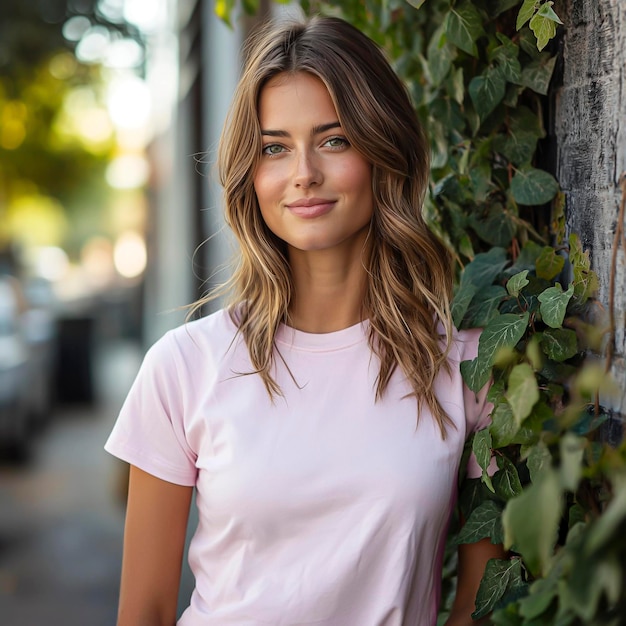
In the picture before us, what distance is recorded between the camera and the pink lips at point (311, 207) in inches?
75.1

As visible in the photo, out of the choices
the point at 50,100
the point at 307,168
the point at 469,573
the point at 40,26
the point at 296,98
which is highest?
the point at 40,26

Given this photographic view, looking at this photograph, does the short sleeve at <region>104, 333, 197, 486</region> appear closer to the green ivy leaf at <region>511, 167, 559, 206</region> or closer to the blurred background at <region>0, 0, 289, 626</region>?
the blurred background at <region>0, 0, 289, 626</region>

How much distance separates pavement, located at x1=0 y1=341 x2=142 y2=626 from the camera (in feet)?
17.3

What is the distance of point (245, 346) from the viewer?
1.96 m

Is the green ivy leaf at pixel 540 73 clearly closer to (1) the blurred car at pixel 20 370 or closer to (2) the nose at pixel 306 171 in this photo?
(2) the nose at pixel 306 171

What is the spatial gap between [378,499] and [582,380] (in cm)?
79

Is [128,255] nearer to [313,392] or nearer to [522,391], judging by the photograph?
[313,392]

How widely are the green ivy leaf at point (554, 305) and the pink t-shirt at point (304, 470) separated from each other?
36 cm

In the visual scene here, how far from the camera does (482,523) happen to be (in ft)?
5.72

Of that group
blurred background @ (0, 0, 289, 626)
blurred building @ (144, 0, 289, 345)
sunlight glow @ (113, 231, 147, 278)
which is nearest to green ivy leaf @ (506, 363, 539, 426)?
blurred background @ (0, 0, 289, 626)

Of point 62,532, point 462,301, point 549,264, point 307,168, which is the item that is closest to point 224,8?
point 307,168

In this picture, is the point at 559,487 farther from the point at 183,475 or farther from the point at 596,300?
the point at 183,475

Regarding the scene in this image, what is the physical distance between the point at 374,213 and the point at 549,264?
51 centimetres

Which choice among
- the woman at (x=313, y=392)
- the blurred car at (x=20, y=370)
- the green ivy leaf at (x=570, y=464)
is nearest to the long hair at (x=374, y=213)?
the woman at (x=313, y=392)
